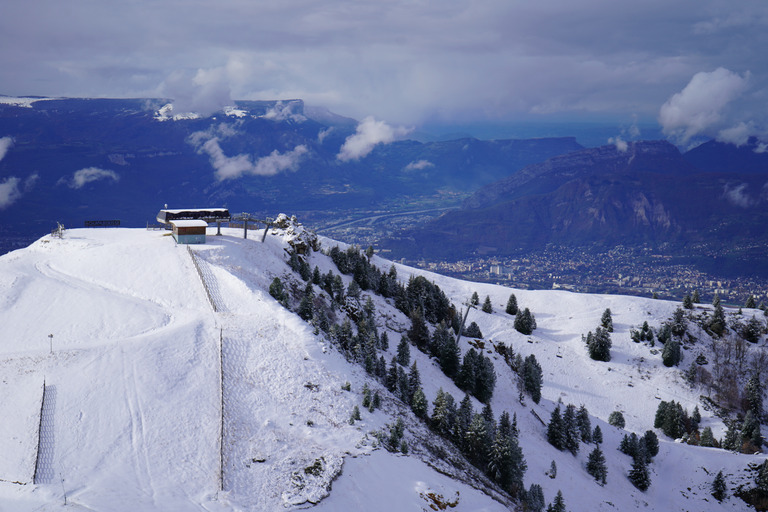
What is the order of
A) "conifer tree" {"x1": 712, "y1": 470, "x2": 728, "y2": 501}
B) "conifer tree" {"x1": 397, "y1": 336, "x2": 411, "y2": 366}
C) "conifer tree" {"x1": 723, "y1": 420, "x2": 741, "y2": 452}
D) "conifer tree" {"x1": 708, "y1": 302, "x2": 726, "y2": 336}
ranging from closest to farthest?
"conifer tree" {"x1": 712, "y1": 470, "x2": 728, "y2": 501} → "conifer tree" {"x1": 397, "y1": 336, "x2": 411, "y2": 366} → "conifer tree" {"x1": 723, "y1": 420, "x2": 741, "y2": 452} → "conifer tree" {"x1": 708, "y1": 302, "x2": 726, "y2": 336}

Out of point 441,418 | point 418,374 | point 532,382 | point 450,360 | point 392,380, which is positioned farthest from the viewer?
point 532,382

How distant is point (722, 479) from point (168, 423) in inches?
2308

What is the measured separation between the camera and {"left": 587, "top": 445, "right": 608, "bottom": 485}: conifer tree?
5519cm

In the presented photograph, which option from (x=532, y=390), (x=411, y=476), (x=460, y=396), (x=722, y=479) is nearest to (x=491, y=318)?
(x=532, y=390)

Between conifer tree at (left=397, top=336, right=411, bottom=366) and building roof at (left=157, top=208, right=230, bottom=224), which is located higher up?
building roof at (left=157, top=208, right=230, bottom=224)

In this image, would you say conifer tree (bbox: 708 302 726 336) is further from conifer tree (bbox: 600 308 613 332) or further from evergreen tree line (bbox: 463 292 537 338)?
evergreen tree line (bbox: 463 292 537 338)

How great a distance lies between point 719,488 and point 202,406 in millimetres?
56122

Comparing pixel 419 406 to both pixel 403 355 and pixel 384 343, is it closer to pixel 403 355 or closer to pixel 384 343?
pixel 403 355

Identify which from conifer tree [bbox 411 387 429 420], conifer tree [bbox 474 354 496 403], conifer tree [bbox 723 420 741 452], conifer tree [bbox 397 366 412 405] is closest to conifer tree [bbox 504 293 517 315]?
conifer tree [bbox 723 420 741 452]

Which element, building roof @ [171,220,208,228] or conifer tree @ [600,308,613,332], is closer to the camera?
building roof @ [171,220,208,228]

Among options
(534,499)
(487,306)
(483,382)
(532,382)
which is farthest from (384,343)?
(487,306)

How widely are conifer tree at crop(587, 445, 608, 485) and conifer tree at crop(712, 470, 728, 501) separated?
12078 mm

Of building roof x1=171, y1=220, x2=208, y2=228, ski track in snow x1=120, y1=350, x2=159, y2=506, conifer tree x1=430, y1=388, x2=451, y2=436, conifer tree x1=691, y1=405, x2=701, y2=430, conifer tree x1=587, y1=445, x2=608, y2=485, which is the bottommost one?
conifer tree x1=691, y1=405, x2=701, y2=430

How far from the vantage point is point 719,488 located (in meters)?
55.8
